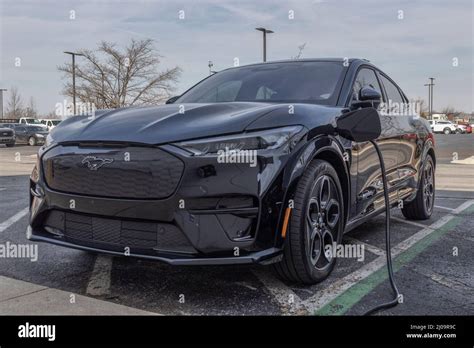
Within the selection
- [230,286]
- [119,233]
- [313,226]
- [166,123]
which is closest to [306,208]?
[313,226]

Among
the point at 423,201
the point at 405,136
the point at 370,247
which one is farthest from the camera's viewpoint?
the point at 423,201

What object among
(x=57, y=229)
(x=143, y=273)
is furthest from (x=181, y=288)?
(x=57, y=229)

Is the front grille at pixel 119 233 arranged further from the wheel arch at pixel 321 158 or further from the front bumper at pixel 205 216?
the wheel arch at pixel 321 158

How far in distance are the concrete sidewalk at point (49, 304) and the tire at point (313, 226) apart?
90 cm

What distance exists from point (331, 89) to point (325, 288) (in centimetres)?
159

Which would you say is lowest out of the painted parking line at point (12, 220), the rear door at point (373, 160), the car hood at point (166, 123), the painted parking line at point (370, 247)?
the painted parking line at point (370, 247)

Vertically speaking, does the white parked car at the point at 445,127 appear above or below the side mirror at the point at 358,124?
below

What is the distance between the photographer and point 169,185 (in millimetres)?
2811

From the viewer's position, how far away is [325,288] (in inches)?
131

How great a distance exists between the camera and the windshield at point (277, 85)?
4027 millimetres

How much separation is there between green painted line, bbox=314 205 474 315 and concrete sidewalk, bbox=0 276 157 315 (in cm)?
105

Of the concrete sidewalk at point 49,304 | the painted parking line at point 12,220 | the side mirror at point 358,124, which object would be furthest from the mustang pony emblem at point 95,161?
the painted parking line at point 12,220

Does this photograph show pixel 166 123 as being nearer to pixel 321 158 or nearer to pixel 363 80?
pixel 321 158

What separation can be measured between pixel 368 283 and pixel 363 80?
1.92 meters
